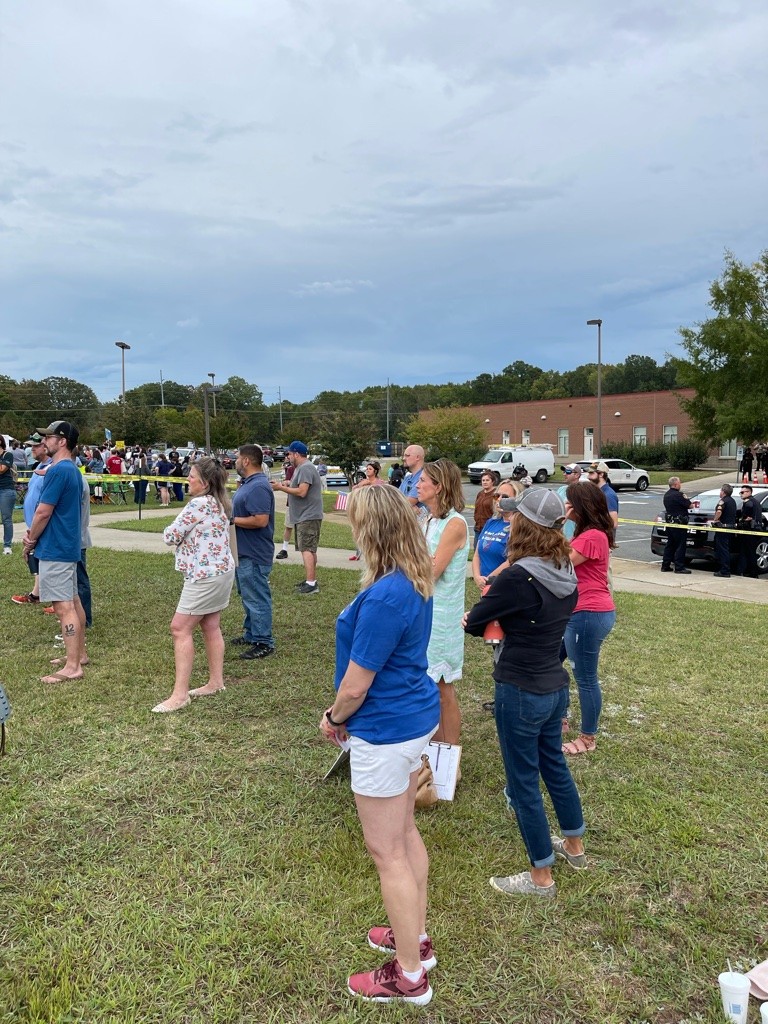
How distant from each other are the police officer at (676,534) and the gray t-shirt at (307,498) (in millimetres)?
6506

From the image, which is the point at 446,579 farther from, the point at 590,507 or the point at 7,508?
the point at 7,508

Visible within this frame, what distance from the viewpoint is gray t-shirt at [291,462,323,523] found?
28.8 ft

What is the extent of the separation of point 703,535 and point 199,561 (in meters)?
10.1

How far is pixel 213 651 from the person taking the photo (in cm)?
510

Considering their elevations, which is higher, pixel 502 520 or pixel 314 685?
pixel 502 520

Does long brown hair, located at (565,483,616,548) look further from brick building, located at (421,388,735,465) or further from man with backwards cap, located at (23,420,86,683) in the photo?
brick building, located at (421,388,735,465)

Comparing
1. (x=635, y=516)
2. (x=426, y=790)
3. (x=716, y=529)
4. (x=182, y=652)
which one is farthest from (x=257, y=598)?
(x=635, y=516)

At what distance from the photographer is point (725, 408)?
1155 inches

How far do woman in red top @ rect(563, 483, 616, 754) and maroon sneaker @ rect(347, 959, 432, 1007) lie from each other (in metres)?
2.13

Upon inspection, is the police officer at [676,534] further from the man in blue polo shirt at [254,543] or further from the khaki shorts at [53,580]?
the khaki shorts at [53,580]

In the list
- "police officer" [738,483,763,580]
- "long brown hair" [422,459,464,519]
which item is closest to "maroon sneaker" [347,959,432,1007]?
"long brown hair" [422,459,464,519]

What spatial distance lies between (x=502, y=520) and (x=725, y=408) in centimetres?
2822

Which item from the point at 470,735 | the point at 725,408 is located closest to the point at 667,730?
the point at 470,735

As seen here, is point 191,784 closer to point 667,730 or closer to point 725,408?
point 667,730
